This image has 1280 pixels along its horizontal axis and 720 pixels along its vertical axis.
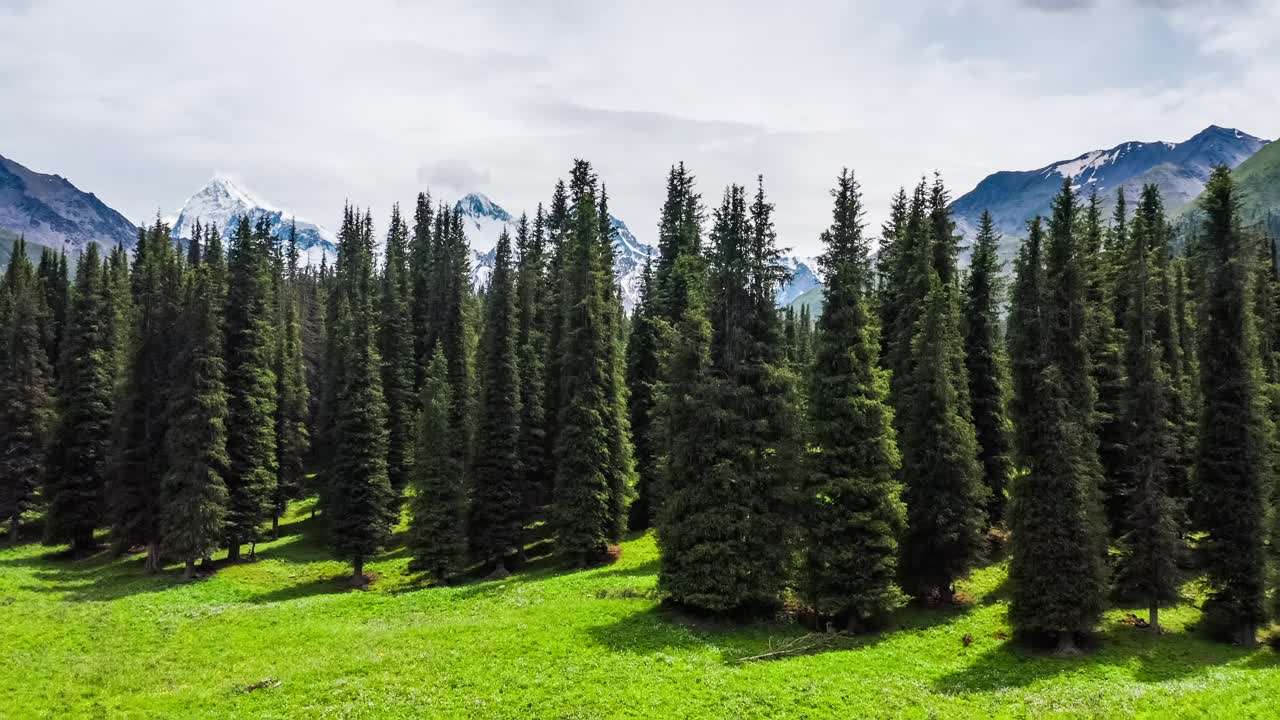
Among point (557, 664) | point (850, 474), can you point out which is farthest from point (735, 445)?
point (557, 664)

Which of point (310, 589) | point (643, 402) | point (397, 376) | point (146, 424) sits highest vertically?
point (397, 376)

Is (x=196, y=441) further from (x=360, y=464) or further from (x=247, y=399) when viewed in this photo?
(x=360, y=464)

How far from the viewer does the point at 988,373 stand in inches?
1731

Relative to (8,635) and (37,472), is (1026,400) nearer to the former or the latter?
(8,635)

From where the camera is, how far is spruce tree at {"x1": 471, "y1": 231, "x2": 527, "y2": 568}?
5056 centimetres

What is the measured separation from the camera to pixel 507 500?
5062 cm

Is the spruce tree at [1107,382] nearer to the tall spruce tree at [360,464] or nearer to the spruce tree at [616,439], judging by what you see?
the spruce tree at [616,439]

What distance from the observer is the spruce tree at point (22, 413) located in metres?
63.0

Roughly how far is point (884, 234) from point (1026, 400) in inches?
1015

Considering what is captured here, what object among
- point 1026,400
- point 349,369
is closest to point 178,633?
point 349,369

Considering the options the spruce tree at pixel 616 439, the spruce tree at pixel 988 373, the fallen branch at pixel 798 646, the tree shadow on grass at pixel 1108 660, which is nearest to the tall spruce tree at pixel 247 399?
the spruce tree at pixel 616 439

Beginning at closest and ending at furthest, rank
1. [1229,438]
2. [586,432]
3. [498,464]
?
1. [1229,438]
2. [586,432]
3. [498,464]

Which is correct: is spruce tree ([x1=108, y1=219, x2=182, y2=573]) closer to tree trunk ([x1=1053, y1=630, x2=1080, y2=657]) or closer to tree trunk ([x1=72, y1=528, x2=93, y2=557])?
tree trunk ([x1=72, y1=528, x2=93, y2=557])

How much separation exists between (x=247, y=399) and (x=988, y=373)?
51951 mm
